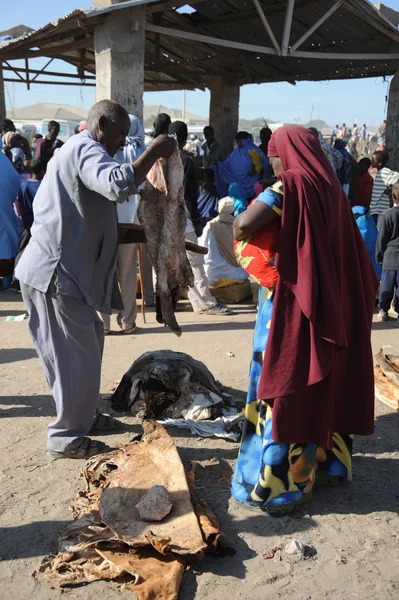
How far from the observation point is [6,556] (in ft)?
9.48

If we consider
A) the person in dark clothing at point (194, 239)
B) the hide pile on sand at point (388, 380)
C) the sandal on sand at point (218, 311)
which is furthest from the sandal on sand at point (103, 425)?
the sandal on sand at point (218, 311)

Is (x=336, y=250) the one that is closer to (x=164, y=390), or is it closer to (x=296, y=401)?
(x=296, y=401)

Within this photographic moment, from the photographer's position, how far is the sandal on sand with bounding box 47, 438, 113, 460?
149 inches

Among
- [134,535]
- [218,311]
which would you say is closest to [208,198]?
[218,311]

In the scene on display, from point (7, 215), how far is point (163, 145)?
4543 mm

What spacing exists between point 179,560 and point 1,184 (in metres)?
5.44

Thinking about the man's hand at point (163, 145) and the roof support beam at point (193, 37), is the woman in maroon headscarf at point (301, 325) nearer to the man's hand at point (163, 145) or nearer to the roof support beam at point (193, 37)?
the man's hand at point (163, 145)

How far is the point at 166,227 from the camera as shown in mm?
3836

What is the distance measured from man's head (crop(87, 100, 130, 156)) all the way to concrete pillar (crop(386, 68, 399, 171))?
7923 mm

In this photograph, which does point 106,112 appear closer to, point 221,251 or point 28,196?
point 28,196

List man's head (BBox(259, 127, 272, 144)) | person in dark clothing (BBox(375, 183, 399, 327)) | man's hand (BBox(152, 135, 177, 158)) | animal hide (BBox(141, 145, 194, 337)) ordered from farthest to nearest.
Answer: man's head (BBox(259, 127, 272, 144)), person in dark clothing (BBox(375, 183, 399, 327)), animal hide (BBox(141, 145, 194, 337)), man's hand (BBox(152, 135, 177, 158))

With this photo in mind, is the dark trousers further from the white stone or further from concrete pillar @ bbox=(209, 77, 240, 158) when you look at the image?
concrete pillar @ bbox=(209, 77, 240, 158)

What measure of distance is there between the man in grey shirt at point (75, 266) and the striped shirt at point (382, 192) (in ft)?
18.4

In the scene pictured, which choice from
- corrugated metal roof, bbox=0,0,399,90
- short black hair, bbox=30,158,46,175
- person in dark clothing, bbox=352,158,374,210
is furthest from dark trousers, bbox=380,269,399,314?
short black hair, bbox=30,158,46,175
